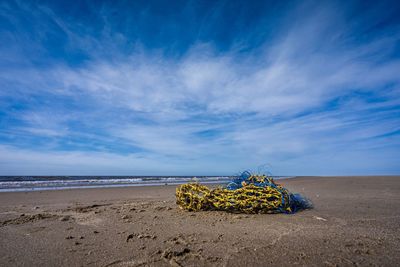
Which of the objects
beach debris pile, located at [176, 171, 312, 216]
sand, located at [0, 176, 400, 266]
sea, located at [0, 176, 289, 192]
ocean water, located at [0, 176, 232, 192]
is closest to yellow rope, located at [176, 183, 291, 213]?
beach debris pile, located at [176, 171, 312, 216]

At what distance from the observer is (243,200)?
559cm

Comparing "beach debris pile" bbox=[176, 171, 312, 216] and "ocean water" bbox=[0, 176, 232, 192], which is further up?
"ocean water" bbox=[0, 176, 232, 192]

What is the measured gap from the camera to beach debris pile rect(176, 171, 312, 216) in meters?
5.56

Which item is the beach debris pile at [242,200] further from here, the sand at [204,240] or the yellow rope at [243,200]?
the sand at [204,240]

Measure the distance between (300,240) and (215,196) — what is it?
259cm

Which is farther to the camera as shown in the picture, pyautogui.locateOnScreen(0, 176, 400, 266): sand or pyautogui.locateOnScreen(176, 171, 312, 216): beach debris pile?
pyautogui.locateOnScreen(176, 171, 312, 216): beach debris pile

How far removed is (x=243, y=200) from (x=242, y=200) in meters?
0.02

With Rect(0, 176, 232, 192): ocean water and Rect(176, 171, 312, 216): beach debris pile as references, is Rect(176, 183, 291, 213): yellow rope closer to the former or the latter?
Rect(176, 171, 312, 216): beach debris pile

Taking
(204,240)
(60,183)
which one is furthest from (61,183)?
(204,240)

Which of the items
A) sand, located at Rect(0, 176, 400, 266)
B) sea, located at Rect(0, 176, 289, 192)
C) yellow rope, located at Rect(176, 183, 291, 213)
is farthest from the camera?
sea, located at Rect(0, 176, 289, 192)

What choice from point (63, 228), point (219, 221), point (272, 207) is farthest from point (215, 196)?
point (63, 228)

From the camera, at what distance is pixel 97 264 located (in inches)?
115

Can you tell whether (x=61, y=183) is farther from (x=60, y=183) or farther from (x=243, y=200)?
(x=243, y=200)

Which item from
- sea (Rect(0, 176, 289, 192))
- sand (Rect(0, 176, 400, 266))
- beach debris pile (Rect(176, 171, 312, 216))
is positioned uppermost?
sea (Rect(0, 176, 289, 192))
